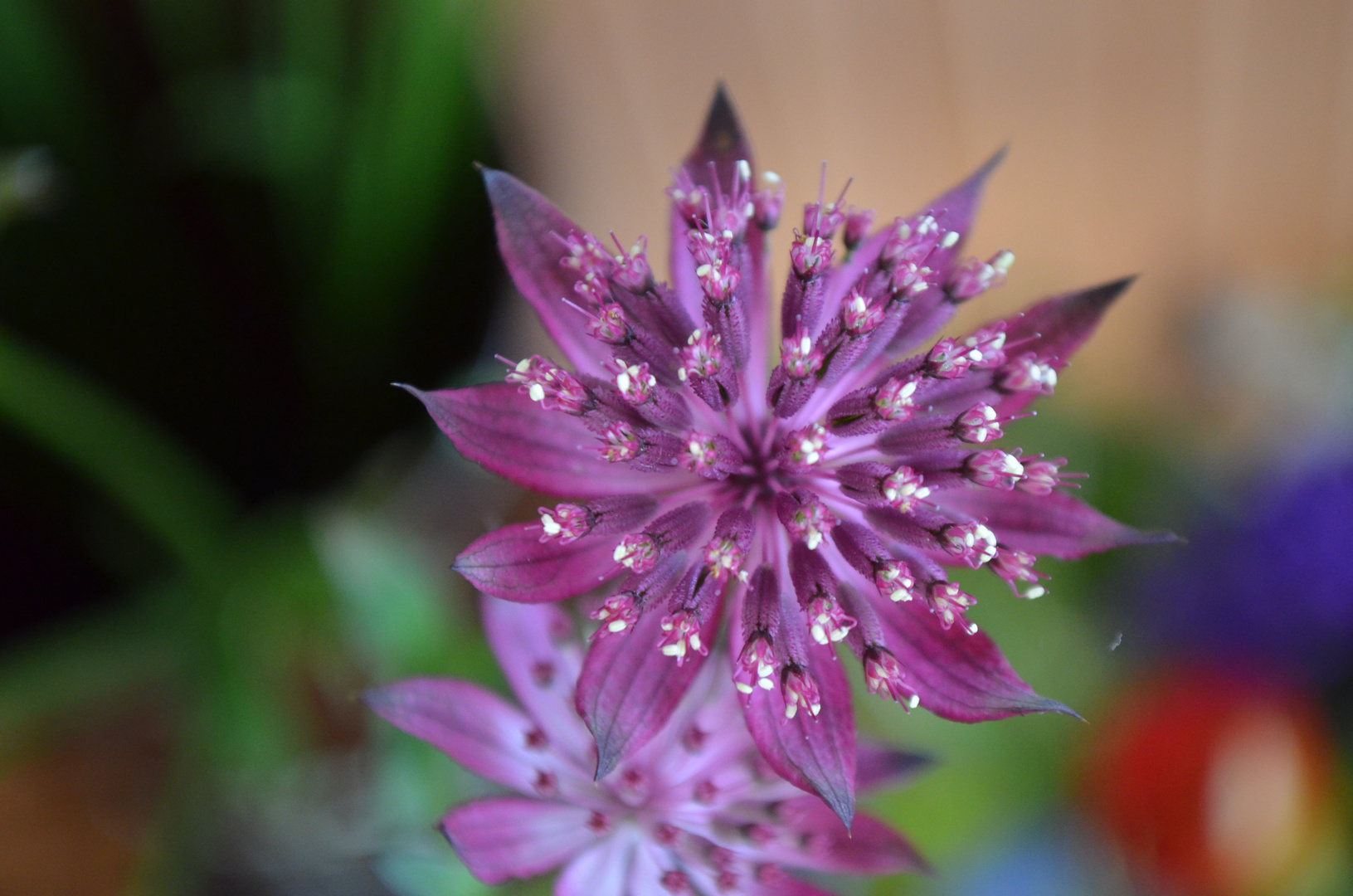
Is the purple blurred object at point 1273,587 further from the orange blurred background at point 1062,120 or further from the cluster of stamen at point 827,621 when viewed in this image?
the cluster of stamen at point 827,621

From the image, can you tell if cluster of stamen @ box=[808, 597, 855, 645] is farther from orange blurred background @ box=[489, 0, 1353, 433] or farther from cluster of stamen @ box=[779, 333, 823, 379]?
orange blurred background @ box=[489, 0, 1353, 433]

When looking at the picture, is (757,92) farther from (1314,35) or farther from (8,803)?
(8,803)

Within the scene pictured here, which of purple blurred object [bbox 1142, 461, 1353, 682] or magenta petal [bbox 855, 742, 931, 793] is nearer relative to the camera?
magenta petal [bbox 855, 742, 931, 793]

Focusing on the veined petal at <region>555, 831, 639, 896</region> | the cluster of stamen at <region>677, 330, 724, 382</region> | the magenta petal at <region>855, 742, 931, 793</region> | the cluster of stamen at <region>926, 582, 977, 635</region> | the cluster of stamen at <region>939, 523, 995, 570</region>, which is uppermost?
the cluster of stamen at <region>677, 330, 724, 382</region>

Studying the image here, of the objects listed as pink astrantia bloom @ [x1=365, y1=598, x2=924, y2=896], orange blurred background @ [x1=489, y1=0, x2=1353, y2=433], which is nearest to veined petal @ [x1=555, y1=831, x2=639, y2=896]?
pink astrantia bloom @ [x1=365, y1=598, x2=924, y2=896]

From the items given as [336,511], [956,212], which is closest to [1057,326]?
[956,212]

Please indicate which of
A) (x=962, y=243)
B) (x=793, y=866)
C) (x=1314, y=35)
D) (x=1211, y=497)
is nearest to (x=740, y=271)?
(x=962, y=243)

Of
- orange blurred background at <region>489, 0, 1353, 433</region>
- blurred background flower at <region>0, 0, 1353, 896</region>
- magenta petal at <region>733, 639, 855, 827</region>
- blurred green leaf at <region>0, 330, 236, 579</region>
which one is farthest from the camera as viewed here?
orange blurred background at <region>489, 0, 1353, 433</region>

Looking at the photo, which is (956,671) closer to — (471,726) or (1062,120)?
(471,726)
